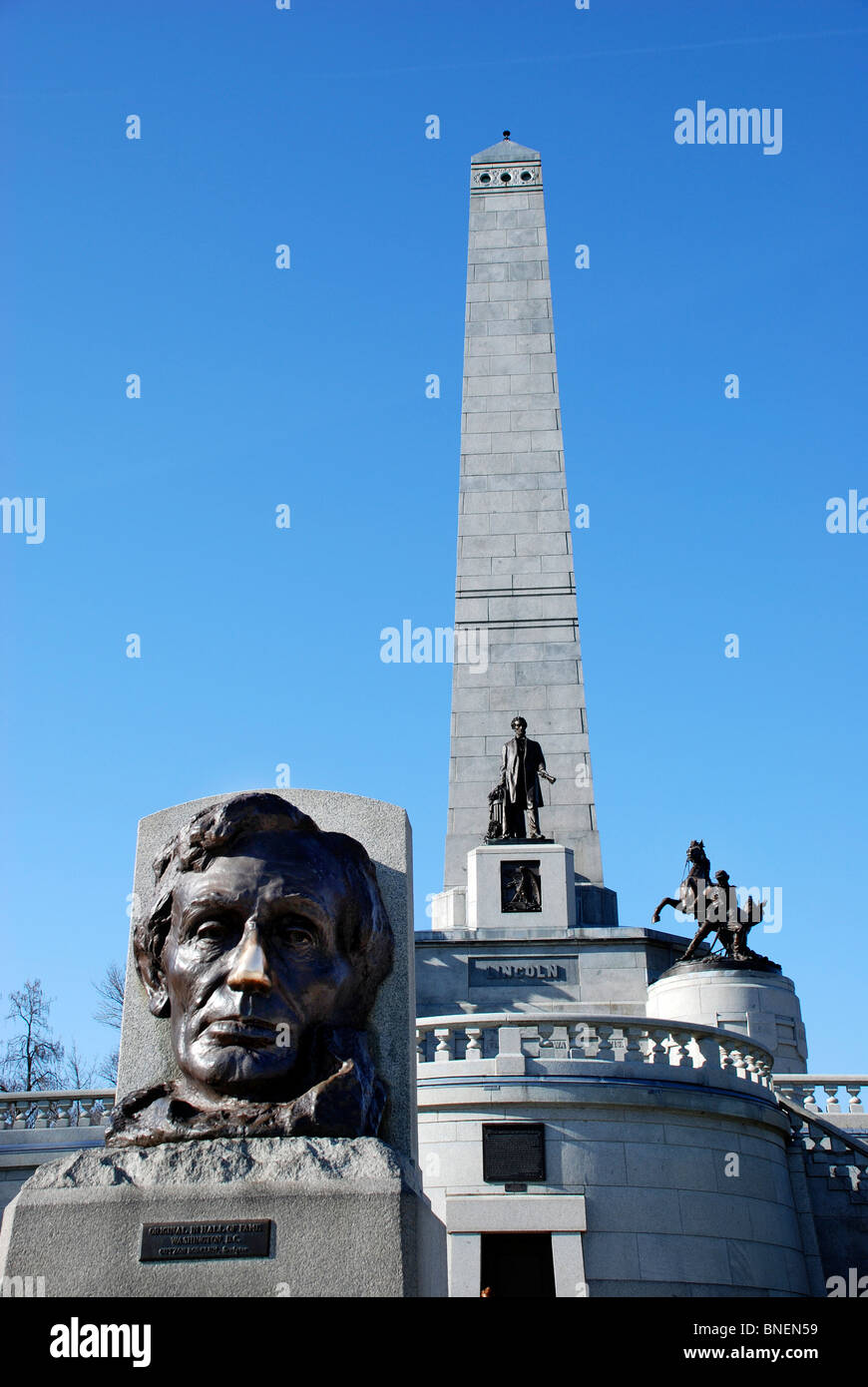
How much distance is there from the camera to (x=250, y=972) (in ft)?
19.1

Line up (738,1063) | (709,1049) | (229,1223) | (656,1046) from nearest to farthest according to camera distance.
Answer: (229,1223), (656,1046), (709,1049), (738,1063)

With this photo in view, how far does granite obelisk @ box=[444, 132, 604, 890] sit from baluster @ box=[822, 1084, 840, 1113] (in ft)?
25.1

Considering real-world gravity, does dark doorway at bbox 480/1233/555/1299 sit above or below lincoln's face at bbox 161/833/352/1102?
below

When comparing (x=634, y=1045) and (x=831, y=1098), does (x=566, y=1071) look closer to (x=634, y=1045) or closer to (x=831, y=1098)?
(x=634, y=1045)

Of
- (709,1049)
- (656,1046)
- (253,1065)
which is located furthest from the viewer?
(709,1049)

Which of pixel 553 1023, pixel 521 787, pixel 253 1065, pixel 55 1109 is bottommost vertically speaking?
pixel 253 1065

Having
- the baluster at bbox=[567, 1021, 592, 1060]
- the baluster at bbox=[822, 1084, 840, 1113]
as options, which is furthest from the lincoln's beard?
the baluster at bbox=[822, 1084, 840, 1113]

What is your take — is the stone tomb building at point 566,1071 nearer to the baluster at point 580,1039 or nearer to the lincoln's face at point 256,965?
the baluster at point 580,1039

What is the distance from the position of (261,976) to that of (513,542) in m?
24.0

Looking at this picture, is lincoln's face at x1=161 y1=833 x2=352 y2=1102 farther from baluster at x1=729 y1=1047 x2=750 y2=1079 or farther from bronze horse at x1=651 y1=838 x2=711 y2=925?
bronze horse at x1=651 y1=838 x2=711 y2=925

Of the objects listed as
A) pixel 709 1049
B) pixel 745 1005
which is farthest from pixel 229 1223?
pixel 745 1005

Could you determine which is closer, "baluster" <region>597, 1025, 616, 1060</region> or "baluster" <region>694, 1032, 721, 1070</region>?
"baluster" <region>597, 1025, 616, 1060</region>

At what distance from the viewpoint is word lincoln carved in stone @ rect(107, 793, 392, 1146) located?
18.9 ft

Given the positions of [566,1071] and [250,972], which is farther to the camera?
[566,1071]
